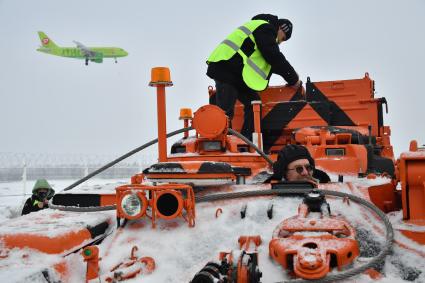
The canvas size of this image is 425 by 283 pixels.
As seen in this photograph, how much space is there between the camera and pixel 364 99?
7172 millimetres

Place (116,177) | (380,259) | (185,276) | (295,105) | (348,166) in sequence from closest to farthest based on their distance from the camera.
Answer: (380,259) → (185,276) → (348,166) → (295,105) → (116,177)

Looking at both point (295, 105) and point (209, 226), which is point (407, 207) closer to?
point (209, 226)

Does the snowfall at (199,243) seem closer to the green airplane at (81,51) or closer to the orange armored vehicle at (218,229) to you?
the orange armored vehicle at (218,229)

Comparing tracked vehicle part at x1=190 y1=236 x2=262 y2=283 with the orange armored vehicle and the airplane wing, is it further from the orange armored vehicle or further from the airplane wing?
the airplane wing

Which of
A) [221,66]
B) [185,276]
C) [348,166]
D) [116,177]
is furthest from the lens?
[116,177]

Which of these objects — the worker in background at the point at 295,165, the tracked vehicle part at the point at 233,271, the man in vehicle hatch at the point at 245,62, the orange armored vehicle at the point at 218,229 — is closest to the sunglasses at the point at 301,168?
the worker in background at the point at 295,165

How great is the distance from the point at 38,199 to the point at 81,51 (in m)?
59.4

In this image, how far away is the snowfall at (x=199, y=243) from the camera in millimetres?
2645

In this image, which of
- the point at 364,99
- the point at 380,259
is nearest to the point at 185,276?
the point at 380,259

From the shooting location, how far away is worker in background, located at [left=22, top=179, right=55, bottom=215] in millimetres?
7188

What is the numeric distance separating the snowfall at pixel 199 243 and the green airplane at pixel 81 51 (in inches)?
2338

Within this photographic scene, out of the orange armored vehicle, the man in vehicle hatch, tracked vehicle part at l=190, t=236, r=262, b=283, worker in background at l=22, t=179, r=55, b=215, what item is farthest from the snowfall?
worker in background at l=22, t=179, r=55, b=215

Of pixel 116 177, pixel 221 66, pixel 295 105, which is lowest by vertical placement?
pixel 116 177

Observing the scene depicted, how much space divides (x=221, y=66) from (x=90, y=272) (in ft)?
12.4
